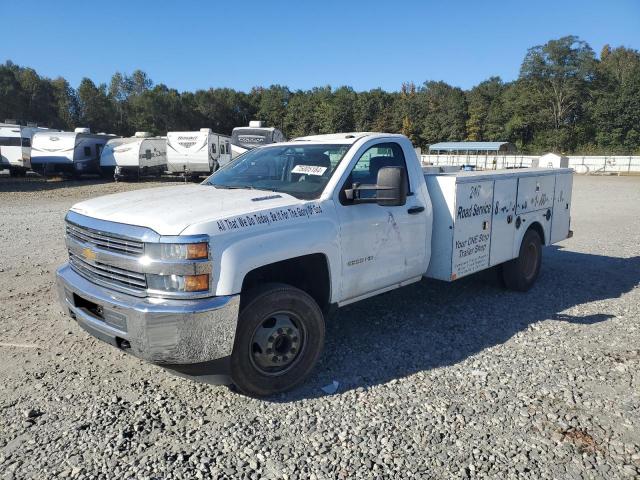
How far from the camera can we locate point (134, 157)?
2612cm

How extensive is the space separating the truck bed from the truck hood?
1.87 m

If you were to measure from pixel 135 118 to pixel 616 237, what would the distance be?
73.8m

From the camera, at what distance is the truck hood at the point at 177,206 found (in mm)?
3340

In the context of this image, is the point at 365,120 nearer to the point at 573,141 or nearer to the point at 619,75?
the point at 573,141

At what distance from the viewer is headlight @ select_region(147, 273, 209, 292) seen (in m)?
3.24

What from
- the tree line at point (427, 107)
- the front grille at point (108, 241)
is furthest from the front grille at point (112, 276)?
the tree line at point (427, 107)

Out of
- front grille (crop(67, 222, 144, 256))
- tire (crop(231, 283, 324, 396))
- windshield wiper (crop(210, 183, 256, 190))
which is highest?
windshield wiper (crop(210, 183, 256, 190))

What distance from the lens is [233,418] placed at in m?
3.46

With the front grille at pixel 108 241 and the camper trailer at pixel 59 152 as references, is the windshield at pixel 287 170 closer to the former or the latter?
the front grille at pixel 108 241

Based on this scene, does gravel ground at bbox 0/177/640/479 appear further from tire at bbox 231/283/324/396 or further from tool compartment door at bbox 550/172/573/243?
tool compartment door at bbox 550/172/573/243

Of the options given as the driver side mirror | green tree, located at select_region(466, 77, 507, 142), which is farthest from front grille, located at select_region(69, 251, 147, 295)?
green tree, located at select_region(466, 77, 507, 142)

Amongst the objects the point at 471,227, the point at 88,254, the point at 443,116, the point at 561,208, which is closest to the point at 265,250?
the point at 88,254

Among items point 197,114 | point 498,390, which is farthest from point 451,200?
point 197,114

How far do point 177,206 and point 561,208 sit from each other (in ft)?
19.2
